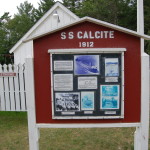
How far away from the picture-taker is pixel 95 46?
354 centimetres

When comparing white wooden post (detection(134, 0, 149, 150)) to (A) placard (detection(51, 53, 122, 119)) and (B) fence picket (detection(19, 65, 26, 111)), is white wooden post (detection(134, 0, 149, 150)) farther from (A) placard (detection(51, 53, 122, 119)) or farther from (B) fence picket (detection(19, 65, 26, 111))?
(B) fence picket (detection(19, 65, 26, 111))

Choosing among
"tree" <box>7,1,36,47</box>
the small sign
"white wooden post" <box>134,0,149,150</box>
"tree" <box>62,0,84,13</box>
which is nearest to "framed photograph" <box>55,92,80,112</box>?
"white wooden post" <box>134,0,149,150</box>

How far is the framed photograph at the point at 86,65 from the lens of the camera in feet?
11.5

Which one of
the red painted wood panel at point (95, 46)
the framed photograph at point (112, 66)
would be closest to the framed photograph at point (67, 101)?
the red painted wood panel at point (95, 46)

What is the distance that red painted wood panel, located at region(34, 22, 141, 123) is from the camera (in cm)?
353

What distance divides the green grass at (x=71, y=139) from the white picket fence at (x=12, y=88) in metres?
1.02

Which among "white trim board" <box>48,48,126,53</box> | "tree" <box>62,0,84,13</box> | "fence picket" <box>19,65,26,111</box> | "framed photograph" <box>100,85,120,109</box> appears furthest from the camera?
"tree" <box>62,0,84,13</box>

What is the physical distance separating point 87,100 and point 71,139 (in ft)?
7.25

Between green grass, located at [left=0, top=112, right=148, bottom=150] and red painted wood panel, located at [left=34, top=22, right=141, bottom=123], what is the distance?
1597 millimetres

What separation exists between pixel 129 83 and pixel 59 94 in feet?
3.43

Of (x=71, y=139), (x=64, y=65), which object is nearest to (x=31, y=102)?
(x=64, y=65)

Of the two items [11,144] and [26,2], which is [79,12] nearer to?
[11,144]

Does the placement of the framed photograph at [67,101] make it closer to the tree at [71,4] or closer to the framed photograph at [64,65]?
the framed photograph at [64,65]

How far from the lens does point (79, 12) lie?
108 feet
